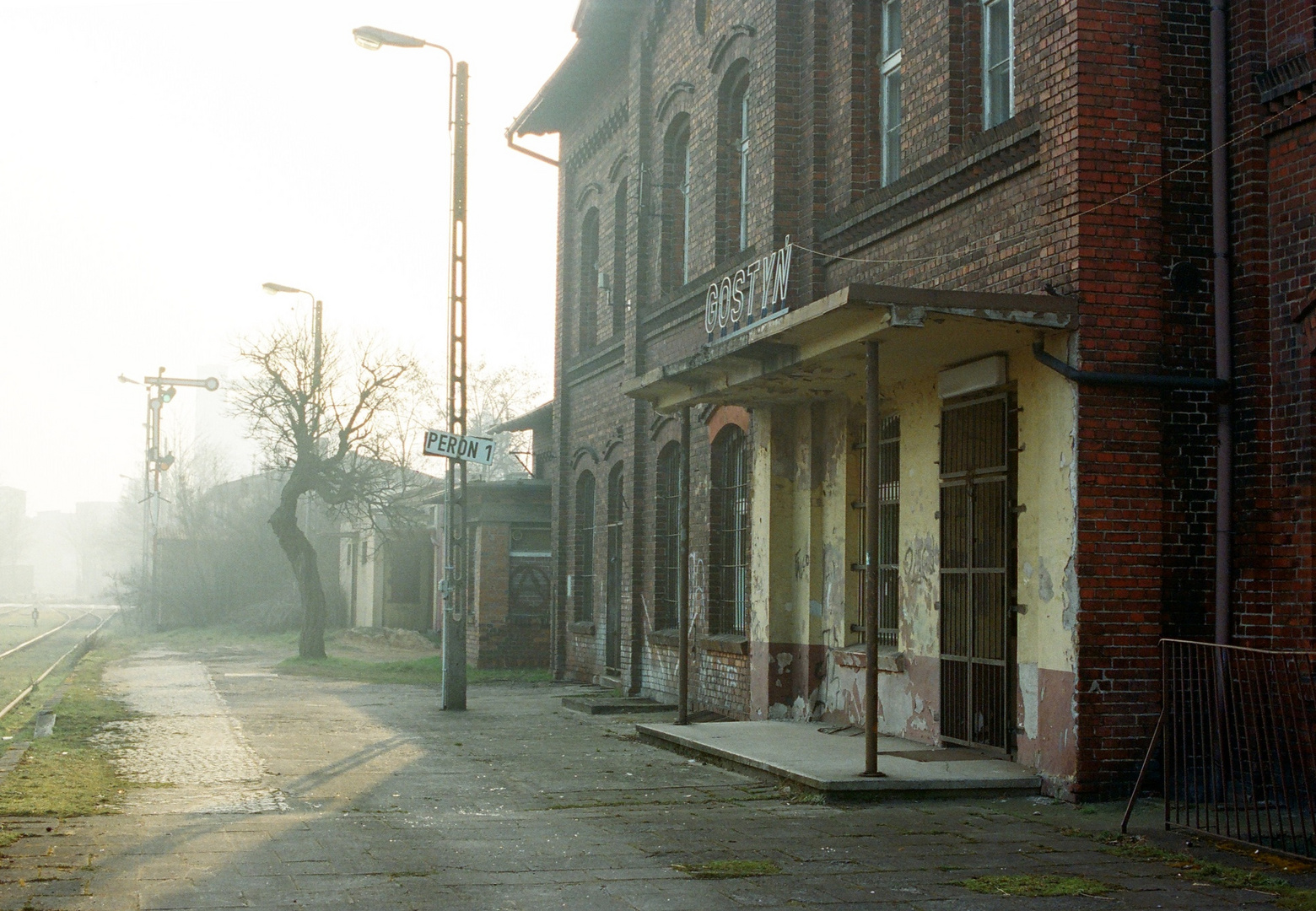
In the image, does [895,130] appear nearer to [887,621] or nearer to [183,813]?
[887,621]

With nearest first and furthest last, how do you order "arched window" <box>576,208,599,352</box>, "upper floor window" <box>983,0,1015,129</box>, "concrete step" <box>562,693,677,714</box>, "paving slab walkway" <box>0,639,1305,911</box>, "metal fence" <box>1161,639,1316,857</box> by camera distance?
"paving slab walkway" <box>0,639,1305,911</box> → "metal fence" <box>1161,639,1316,857</box> → "upper floor window" <box>983,0,1015,129</box> → "concrete step" <box>562,693,677,714</box> → "arched window" <box>576,208,599,352</box>

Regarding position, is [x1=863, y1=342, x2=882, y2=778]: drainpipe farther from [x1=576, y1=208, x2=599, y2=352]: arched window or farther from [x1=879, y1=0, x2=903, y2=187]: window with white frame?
[x1=576, y1=208, x2=599, y2=352]: arched window

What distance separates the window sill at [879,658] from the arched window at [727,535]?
107 inches

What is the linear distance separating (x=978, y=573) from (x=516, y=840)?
4461 mm

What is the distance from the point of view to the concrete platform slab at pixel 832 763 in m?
9.00

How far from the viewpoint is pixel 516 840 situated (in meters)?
7.70

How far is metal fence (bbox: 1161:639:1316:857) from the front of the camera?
23.1 ft

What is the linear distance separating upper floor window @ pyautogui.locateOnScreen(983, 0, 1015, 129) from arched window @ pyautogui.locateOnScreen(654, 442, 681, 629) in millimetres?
7612

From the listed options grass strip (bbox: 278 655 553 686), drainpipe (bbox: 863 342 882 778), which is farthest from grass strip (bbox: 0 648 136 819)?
grass strip (bbox: 278 655 553 686)

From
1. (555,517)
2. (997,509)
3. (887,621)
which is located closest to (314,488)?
(555,517)

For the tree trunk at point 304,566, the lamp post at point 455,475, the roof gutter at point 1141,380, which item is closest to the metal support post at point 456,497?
the lamp post at point 455,475

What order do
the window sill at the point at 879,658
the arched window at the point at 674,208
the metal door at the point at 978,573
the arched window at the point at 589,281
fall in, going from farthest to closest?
1. the arched window at the point at 589,281
2. the arched window at the point at 674,208
3. the window sill at the point at 879,658
4. the metal door at the point at 978,573

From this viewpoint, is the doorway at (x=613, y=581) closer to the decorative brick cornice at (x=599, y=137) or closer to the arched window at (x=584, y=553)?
the arched window at (x=584, y=553)

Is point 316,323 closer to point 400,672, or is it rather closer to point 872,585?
point 400,672
